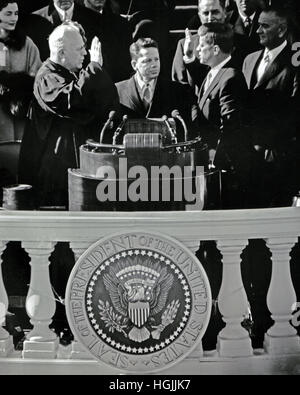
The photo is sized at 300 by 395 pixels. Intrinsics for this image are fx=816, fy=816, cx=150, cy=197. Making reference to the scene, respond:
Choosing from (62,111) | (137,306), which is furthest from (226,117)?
(137,306)

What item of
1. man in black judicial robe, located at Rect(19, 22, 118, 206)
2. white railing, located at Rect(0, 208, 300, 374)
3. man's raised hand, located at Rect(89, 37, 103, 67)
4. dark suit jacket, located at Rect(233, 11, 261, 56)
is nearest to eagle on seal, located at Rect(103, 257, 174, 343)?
white railing, located at Rect(0, 208, 300, 374)

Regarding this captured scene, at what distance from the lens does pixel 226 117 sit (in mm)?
2795

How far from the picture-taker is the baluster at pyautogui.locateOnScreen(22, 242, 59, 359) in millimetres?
2801

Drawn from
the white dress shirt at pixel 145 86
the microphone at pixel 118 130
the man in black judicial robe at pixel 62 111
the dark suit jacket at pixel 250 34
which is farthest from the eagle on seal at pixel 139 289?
the dark suit jacket at pixel 250 34

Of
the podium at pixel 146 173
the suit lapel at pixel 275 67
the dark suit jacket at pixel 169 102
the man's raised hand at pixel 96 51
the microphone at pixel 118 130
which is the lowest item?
the podium at pixel 146 173

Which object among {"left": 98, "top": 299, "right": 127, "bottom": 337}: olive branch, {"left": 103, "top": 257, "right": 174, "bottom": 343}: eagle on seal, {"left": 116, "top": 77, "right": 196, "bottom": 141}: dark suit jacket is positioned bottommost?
{"left": 98, "top": 299, "right": 127, "bottom": 337}: olive branch

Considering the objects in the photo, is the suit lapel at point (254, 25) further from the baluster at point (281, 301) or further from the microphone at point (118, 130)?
the baluster at point (281, 301)

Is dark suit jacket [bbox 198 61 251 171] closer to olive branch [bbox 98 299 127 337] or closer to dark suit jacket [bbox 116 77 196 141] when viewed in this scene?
dark suit jacket [bbox 116 77 196 141]

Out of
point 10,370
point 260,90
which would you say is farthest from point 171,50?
point 10,370

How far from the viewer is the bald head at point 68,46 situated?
2.79 m

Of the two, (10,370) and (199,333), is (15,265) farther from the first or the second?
(199,333)

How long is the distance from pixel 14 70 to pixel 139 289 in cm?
87

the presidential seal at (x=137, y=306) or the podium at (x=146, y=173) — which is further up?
the podium at (x=146, y=173)

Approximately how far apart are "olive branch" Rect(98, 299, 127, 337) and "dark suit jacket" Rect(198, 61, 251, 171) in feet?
2.05
